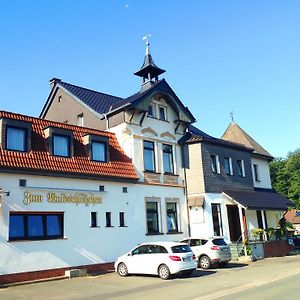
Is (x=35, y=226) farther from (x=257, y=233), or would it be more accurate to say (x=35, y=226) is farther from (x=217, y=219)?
(x=257, y=233)

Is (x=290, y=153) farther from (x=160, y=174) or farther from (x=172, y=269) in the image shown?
(x=172, y=269)

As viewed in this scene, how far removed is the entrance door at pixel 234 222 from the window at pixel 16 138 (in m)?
15.4

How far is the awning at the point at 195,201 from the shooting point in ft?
83.0

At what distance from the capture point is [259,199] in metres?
28.5

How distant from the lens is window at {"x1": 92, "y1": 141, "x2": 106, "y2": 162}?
70.9 feet

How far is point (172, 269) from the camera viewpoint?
16453 millimetres

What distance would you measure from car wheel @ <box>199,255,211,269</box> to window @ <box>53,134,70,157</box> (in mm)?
8627

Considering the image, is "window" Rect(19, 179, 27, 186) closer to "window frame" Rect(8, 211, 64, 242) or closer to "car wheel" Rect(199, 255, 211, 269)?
"window frame" Rect(8, 211, 64, 242)

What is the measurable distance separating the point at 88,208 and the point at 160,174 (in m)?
Answer: 6.24

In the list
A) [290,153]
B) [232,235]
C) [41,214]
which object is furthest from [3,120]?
[290,153]

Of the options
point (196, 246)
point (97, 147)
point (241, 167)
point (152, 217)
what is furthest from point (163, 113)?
point (196, 246)

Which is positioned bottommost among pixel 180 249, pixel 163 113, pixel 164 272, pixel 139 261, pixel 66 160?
pixel 164 272

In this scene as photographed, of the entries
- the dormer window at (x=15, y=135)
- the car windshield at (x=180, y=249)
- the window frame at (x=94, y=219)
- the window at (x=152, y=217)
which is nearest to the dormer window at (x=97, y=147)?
the window frame at (x=94, y=219)

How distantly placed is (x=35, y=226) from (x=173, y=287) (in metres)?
7.28
